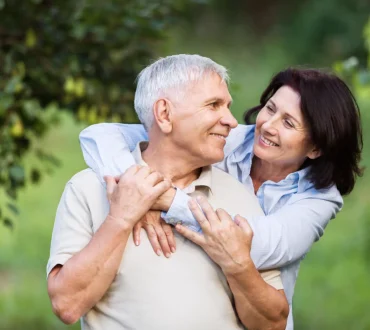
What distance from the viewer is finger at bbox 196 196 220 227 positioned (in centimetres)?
298

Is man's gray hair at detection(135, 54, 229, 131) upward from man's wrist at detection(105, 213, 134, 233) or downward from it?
upward

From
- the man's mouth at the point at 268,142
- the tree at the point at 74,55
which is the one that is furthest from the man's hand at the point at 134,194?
the tree at the point at 74,55

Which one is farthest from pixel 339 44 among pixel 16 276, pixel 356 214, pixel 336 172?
pixel 336 172

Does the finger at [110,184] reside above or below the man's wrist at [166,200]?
above

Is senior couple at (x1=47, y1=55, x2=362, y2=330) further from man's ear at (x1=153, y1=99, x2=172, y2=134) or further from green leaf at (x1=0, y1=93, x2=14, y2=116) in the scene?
green leaf at (x1=0, y1=93, x2=14, y2=116)

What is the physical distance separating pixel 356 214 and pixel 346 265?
828mm

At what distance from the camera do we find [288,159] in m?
3.31

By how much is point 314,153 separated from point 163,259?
2.10 feet

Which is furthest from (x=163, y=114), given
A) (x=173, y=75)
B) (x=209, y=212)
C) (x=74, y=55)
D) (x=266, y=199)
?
(x=74, y=55)

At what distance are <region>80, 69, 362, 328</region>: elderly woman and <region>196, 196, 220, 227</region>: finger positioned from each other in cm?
5

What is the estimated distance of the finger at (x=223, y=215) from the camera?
2.99 metres

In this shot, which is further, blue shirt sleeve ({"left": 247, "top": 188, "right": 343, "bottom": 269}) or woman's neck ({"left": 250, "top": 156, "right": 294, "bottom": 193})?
woman's neck ({"left": 250, "top": 156, "right": 294, "bottom": 193})

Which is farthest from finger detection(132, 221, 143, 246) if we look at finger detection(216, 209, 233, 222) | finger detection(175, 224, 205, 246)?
finger detection(216, 209, 233, 222)

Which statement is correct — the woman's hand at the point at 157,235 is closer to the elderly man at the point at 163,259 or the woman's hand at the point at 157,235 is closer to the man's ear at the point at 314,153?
the elderly man at the point at 163,259
